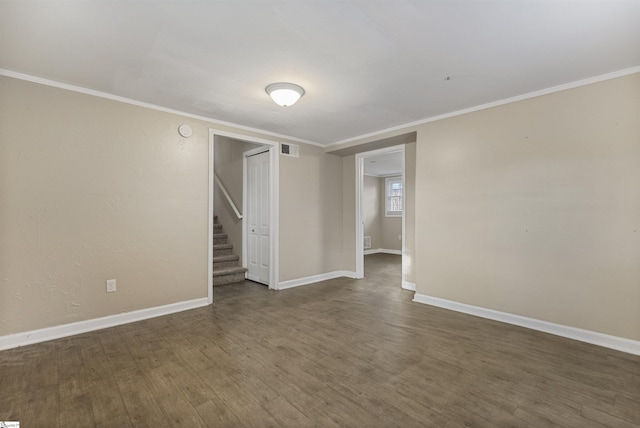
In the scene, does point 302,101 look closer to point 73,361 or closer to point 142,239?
point 142,239

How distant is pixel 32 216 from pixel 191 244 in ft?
4.85

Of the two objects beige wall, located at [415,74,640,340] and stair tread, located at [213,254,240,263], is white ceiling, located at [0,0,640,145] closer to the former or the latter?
beige wall, located at [415,74,640,340]

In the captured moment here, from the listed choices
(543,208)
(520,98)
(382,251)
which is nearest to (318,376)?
(543,208)

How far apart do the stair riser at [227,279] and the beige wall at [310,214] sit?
39.7 inches

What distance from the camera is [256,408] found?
175 centimetres

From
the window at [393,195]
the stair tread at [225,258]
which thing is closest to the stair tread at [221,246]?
the stair tread at [225,258]

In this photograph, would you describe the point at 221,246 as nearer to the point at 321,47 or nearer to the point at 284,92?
the point at 284,92

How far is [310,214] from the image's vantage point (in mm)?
5020

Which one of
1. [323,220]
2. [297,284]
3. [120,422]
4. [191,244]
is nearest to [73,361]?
[120,422]

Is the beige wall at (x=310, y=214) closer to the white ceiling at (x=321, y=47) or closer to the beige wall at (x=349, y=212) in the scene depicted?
the beige wall at (x=349, y=212)

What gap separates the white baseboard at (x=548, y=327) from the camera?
2512 millimetres

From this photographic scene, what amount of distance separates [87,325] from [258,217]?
2.71m

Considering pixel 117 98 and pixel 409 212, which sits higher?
pixel 117 98

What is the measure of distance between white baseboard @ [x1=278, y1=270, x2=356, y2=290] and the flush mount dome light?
284 cm
